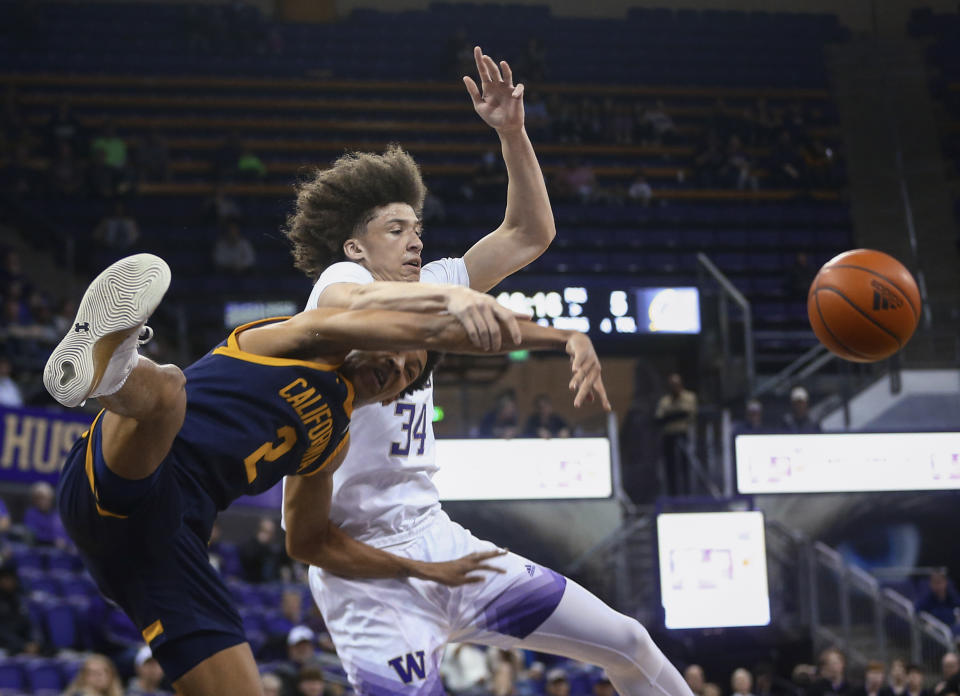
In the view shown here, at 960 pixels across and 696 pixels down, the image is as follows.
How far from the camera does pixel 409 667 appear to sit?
3.34 meters

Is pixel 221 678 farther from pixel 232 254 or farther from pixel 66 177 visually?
pixel 66 177

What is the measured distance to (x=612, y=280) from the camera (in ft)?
44.4

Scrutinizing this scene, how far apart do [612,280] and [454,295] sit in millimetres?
10901

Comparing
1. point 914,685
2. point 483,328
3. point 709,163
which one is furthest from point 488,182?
point 483,328

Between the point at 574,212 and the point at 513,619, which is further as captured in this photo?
the point at 574,212

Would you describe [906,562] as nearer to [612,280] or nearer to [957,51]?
[612,280]

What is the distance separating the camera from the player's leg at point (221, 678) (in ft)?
9.41

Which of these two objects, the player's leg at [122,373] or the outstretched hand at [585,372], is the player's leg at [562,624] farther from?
the player's leg at [122,373]

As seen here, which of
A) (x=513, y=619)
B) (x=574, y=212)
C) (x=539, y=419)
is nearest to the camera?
(x=513, y=619)

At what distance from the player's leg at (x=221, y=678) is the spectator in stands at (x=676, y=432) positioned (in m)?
10.7

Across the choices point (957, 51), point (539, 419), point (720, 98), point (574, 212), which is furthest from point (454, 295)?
point (957, 51)

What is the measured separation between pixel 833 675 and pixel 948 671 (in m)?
0.99

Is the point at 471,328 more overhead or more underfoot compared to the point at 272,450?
more overhead

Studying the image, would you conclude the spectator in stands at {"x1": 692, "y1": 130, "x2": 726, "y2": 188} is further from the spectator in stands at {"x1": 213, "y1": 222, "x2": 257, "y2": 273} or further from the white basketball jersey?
the white basketball jersey
